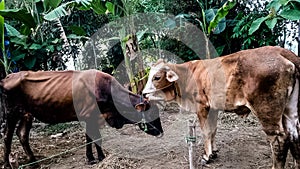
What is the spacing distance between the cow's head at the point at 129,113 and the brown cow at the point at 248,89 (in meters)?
0.19

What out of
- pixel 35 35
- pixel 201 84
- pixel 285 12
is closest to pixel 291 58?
pixel 201 84

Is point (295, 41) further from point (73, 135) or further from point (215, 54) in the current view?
point (73, 135)

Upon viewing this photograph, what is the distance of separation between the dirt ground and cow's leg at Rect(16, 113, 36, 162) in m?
0.19

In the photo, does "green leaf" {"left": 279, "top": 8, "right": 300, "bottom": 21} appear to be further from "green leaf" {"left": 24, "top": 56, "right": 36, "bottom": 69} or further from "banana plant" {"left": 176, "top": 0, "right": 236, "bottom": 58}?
"green leaf" {"left": 24, "top": 56, "right": 36, "bottom": 69}

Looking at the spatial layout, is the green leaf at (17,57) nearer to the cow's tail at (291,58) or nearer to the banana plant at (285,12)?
the banana plant at (285,12)

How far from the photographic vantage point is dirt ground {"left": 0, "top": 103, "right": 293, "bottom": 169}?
3.89 metres

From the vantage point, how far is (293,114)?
3.31m

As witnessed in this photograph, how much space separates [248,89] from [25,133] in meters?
2.86

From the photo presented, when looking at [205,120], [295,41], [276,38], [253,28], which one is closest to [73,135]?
[205,120]

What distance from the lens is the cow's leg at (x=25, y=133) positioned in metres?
4.30

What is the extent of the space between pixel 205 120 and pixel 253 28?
10.3ft

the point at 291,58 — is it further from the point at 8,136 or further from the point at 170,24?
the point at 170,24

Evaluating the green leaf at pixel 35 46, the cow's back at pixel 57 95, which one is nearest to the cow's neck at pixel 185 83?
the cow's back at pixel 57 95

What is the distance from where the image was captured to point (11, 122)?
4129 millimetres
